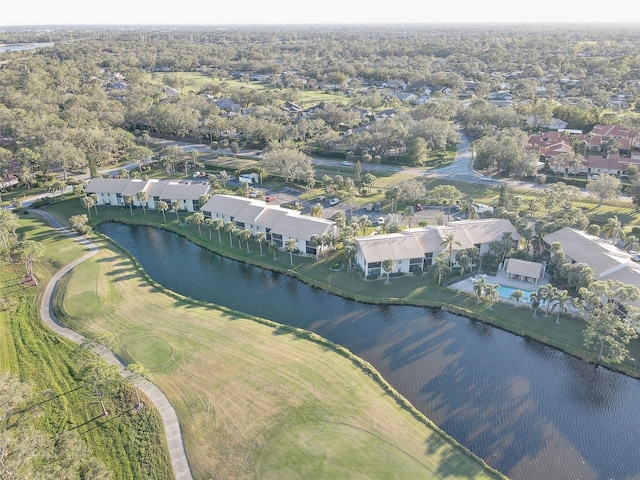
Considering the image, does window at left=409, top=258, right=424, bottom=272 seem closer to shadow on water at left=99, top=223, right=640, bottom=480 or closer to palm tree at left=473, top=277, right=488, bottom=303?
shadow on water at left=99, top=223, right=640, bottom=480

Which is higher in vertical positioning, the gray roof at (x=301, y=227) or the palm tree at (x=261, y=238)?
the gray roof at (x=301, y=227)

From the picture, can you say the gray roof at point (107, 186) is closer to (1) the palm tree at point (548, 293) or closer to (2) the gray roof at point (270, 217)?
(2) the gray roof at point (270, 217)

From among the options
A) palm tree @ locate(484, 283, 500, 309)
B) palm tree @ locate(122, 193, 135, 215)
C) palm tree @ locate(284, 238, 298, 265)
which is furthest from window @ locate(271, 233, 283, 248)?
palm tree @ locate(122, 193, 135, 215)

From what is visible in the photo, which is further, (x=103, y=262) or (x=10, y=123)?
(x=10, y=123)

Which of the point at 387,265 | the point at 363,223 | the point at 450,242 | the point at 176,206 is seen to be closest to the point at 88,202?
the point at 176,206

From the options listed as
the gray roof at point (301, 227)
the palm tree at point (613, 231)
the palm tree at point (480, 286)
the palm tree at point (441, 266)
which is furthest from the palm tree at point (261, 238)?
the palm tree at point (613, 231)

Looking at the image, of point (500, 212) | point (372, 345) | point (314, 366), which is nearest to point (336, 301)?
point (372, 345)

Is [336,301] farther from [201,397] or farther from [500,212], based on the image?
[500,212]
